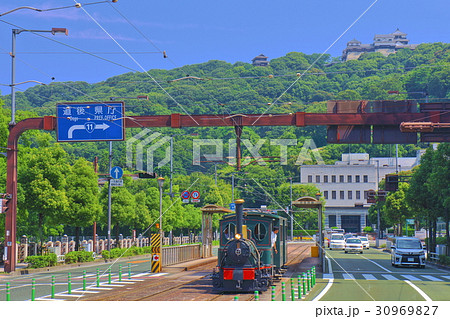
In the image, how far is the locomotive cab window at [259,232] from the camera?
25.0 meters

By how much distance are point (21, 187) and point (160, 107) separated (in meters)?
24.5

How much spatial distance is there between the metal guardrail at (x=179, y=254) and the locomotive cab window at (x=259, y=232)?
1216cm

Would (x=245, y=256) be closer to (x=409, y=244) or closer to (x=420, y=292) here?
(x=420, y=292)

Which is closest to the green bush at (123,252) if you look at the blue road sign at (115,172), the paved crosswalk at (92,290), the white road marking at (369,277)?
the blue road sign at (115,172)

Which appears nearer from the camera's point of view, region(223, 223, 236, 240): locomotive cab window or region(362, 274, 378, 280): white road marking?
region(223, 223, 236, 240): locomotive cab window

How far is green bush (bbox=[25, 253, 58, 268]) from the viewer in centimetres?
3694

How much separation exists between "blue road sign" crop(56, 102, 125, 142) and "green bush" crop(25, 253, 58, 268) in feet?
29.0

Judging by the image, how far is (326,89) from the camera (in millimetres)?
114188

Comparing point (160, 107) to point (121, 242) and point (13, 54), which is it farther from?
point (13, 54)

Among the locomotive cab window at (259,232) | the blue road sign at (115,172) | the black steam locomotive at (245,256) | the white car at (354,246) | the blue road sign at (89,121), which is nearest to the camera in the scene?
the black steam locomotive at (245,256)

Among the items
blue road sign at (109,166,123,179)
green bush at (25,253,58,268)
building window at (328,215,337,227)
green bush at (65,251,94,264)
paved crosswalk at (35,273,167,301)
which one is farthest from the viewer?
building window at (328,215,337,227)

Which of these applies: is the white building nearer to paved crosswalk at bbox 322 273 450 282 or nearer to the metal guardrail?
the metal guardrail

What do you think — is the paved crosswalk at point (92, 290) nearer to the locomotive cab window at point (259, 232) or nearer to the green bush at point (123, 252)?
Answer: the locomotive cab window at point (259, 232)

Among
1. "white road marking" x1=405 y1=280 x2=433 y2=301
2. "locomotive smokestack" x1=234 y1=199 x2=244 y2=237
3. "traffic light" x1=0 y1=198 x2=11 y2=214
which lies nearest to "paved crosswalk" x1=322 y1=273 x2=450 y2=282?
"white road marking" x1=405 y1=280 x2=433 y2=301
